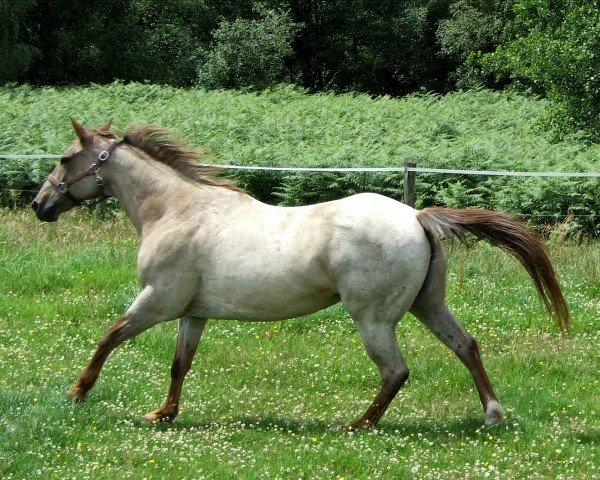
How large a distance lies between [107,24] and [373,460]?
46043 millimetres

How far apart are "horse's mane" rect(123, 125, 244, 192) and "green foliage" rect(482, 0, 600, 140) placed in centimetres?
Answer: 963

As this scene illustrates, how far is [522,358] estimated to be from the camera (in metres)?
8.43

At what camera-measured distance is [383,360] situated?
6.79 m

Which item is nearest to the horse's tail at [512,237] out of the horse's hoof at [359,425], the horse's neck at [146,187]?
the horse's hoof at [359,425]

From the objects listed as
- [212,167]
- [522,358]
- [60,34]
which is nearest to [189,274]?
[212,167]

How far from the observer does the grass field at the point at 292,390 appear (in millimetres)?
6062

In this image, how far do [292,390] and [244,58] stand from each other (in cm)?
3626

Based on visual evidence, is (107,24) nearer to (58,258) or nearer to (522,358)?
(58,258)

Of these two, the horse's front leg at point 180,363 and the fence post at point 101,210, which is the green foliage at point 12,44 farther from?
the horse's front leg at point 180,363

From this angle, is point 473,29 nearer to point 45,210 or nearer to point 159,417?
point 45,210

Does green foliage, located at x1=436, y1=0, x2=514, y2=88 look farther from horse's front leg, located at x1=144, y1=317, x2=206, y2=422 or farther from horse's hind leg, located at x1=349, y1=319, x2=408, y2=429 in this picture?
horse's hind leg, located at x1=349, y1=319, x2=408, y2=429

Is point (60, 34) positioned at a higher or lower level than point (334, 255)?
lower

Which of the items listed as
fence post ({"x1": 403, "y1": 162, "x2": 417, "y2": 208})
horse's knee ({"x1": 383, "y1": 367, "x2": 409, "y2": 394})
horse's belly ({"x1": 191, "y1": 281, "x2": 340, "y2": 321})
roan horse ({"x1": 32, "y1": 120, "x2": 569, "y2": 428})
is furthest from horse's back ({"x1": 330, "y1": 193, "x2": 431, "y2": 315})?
fence post ({"x1": 403, "y1": 162, "x2": 417, "y2": 208})

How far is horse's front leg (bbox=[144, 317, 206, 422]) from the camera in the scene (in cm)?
711
